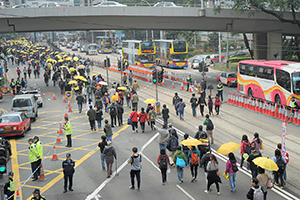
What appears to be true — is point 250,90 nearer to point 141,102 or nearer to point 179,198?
point 141,102

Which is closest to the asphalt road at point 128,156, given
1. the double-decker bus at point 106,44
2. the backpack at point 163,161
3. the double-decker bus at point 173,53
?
the backpack at point 163,161

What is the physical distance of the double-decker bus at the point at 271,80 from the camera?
1048 inches

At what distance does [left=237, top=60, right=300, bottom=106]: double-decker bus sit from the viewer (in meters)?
26.6

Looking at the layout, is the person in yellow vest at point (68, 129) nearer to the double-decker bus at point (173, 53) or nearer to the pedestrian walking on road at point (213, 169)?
the pedestrian walking on road at point (213, 169)

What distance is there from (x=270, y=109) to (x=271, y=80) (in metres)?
3.87

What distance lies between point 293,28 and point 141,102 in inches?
879

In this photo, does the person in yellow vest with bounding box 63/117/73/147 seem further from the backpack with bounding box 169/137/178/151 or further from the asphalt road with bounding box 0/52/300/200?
the backpack with bounding box 169/137/178/151

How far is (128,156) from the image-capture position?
1805cm

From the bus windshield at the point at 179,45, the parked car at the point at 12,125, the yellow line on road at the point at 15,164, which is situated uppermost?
the bus windshield at the point at 179,45

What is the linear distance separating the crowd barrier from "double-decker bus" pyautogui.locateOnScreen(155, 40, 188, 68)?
78.5 feet

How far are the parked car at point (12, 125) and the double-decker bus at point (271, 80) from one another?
699 inches

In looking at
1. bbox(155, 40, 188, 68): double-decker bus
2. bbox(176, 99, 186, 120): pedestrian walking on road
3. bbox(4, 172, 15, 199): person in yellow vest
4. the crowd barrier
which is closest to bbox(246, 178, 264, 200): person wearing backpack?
bbox(4, 172, 15, 199): person in yellow vest

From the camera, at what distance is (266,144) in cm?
1955

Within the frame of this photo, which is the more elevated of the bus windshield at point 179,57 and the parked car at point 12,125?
the bus windshield at point 179,57
